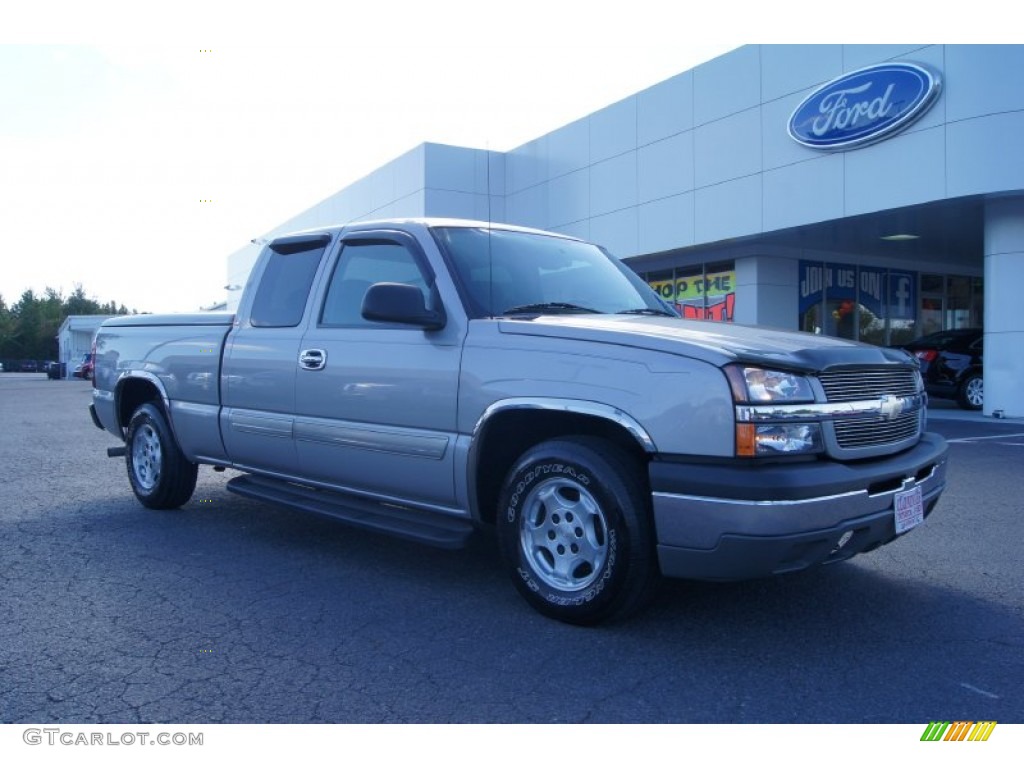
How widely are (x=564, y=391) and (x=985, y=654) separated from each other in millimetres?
2000

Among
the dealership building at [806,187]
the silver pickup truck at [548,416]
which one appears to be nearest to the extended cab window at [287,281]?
the silver pickup truck at [548,416]

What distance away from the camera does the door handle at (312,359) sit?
4.79m

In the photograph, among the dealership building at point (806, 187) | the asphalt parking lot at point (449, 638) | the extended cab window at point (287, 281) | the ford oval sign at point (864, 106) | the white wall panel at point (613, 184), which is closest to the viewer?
the asphalt parking lot at point (449, 638)

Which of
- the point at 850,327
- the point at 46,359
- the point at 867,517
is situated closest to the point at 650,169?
the point at 850,327

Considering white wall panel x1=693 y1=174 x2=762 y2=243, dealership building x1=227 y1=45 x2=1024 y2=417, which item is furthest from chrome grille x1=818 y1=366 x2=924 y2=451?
white wall panel x1=693 y1=174 x2=762 y2=243

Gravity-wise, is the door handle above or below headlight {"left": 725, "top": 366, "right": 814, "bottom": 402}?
above

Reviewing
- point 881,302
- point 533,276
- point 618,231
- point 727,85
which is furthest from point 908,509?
point 881,302

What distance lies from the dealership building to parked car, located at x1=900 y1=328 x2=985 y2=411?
1088mm

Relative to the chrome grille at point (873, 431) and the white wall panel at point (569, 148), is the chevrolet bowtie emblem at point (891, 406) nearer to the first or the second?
the chrome grille at point (873, 431)

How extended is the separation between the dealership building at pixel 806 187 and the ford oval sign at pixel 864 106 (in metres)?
0.03

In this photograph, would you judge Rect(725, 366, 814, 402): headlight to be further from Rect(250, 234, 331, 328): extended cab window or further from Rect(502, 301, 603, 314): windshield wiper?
Rect(250, 234, 331, 328): extended cab window

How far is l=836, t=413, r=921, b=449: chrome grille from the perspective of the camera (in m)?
3.45

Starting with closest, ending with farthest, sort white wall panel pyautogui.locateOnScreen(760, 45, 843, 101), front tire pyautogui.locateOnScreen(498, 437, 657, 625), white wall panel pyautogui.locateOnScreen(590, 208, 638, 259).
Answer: front tire pyautogui.locateOnScreen(498, 437, 657, 625)
white wall panel pyautogui.locateOnScreen(760, 45, 843, 101)
white wall panel pyautogui.locateOnScreen(590, 208, 638, 259)

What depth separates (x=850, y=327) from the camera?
2084 cm
